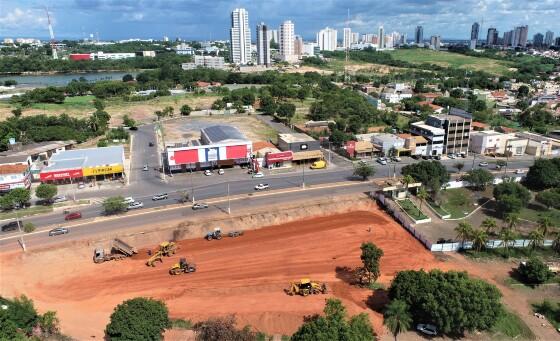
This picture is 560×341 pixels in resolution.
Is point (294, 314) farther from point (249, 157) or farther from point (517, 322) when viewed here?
point (249, 157)

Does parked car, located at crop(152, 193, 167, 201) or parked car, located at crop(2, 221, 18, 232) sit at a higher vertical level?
parked car, located at crop(152, 193, 167, 201)

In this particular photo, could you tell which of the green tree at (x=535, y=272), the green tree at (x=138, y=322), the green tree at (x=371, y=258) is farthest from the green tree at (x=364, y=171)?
the green tree at (x=138, y=322)

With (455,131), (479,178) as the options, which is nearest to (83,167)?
(479,178)

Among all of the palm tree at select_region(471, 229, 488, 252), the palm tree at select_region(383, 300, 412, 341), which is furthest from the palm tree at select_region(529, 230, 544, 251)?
the palm tree at select_region(383, 300, 412, 341)

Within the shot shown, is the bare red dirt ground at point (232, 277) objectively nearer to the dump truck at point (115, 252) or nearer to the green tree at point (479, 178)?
the dump truck at point (115, 252)

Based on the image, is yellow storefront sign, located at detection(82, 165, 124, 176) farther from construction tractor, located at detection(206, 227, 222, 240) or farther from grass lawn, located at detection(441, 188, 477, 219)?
grass lawn, located at detection(441, 188, 477, 219)

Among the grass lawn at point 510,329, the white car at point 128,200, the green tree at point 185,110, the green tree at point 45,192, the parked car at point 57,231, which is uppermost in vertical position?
the green tree at point 185,110

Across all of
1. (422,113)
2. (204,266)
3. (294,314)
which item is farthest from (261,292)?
(422,113)
